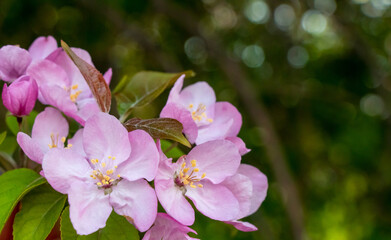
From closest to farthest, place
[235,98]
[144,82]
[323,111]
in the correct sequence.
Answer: [144,82], [323,111], [235,98]

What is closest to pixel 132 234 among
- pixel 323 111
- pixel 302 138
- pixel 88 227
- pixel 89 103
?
pixel 88 227

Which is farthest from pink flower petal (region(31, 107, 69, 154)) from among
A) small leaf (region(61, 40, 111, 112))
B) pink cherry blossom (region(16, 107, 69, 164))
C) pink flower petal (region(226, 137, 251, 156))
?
pink flower petal (region(226, 137, 251, 156))

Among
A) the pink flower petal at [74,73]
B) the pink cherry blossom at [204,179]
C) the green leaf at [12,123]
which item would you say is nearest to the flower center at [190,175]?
the pink cherry blossom at [204,179]

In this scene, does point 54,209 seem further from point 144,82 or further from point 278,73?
point 278,73

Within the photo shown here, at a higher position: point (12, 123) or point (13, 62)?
point (13, 62)

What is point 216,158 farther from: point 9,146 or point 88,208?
point 9,146

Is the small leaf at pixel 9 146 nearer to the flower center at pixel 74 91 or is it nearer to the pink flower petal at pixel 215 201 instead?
the flower center at pixel 74 91

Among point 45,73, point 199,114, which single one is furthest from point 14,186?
point 199,114
